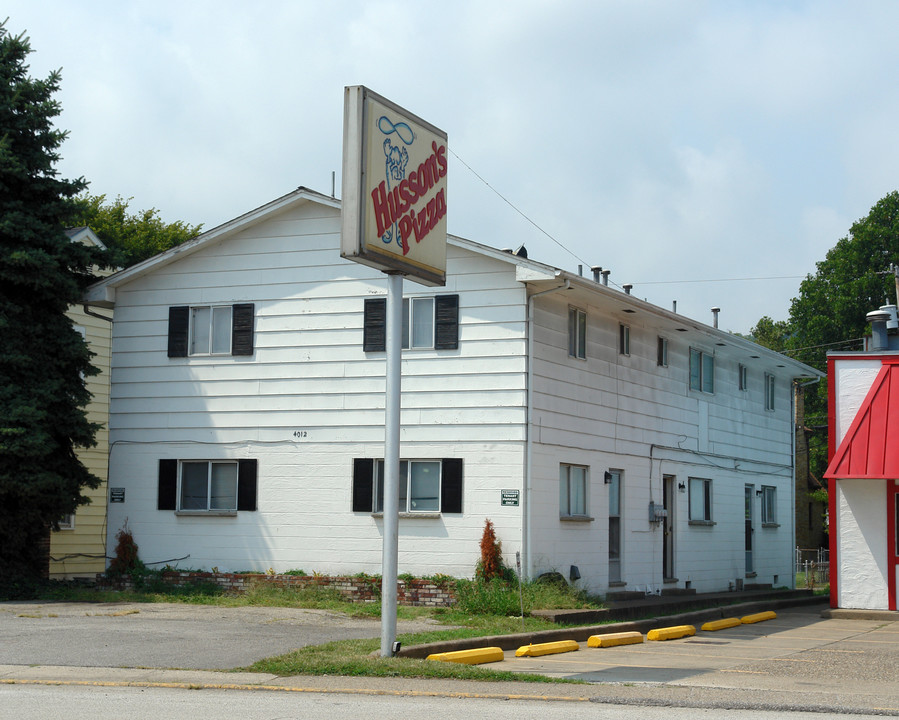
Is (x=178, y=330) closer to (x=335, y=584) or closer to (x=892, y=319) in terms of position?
(x=335, y=584)

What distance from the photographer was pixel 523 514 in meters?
19.3

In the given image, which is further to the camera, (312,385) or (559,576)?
(312,385)

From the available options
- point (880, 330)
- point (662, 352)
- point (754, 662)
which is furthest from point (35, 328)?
point (880, 330)

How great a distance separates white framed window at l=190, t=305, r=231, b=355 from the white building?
0.11 ft

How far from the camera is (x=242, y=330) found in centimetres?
2205

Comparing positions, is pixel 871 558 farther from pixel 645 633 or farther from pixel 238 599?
pixel 238 599

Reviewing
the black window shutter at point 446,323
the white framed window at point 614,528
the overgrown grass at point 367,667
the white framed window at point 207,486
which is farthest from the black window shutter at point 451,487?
the overgrown grass at point 367,667

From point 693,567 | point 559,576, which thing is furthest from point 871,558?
point 559,576

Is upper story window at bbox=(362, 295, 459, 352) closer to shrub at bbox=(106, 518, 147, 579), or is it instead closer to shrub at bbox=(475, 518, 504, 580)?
shrub at bbox=(475, 518, 504, 580)

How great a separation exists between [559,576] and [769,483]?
46.0 ft

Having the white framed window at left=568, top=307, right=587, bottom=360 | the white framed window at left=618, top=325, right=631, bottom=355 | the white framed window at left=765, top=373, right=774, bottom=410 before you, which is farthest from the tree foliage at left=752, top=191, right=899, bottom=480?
the white framed window at left=568, top=307, right=587, bottom=360

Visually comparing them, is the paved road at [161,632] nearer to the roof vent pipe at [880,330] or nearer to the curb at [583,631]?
the curb at [583,631]

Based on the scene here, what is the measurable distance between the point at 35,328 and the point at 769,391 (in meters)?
20.4

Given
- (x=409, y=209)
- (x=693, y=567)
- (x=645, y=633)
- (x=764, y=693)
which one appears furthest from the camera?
(x=693, y=567)
